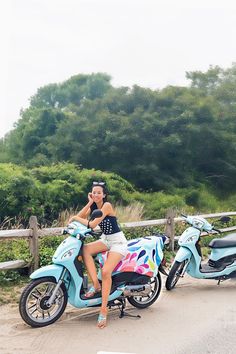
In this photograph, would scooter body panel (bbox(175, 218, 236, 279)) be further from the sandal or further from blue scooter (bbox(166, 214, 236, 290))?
the sandal

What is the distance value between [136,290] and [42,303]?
4.07ft

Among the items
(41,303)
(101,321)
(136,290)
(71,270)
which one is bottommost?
(101,321)

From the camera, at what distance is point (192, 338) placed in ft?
15.6

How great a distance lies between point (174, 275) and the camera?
6.69m

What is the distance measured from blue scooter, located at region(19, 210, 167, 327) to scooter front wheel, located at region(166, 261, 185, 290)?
1033 mm

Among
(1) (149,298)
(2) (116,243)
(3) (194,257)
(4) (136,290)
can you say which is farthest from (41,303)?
(3) (194,257)

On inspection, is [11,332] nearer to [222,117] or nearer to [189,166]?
[189,166]

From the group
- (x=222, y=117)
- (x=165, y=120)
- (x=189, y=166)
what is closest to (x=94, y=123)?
(x=165, y=120)

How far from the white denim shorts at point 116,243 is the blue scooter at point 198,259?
1658 mm

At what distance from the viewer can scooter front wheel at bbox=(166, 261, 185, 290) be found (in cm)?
666

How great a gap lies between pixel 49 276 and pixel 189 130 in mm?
20525

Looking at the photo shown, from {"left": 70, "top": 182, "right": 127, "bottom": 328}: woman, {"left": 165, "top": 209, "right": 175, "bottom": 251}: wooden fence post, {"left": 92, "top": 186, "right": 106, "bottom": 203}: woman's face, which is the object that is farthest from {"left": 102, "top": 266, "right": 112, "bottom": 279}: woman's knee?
{"left": 165, "top": 209, "right": 175, "bottom": 251}: wooden fence post

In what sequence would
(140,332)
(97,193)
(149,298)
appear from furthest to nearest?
1. (149,298)
2. (97,193)
3. (140,332)

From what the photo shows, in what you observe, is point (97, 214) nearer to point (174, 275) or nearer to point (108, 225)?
point (108, 225)
